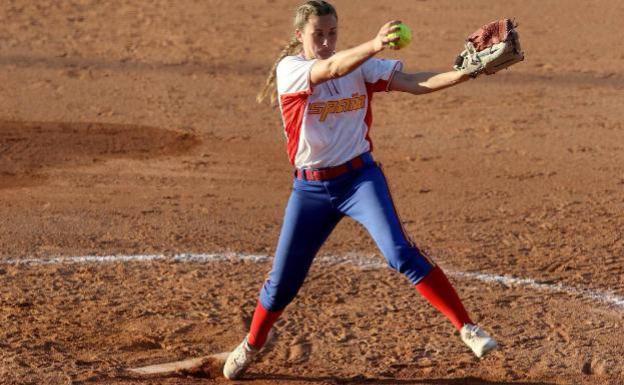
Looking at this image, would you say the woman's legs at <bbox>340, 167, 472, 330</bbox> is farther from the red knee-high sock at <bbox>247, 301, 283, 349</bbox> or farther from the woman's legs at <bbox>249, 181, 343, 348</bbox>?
the red knee-high sock at <bbox>247, 301, 283, 349</bbox>

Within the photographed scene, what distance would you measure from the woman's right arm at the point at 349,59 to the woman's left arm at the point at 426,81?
15.9 inches

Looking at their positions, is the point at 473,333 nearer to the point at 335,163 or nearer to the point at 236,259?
the point at 335,163

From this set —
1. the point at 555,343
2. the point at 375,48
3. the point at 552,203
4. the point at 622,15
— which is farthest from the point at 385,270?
the point at 622,15

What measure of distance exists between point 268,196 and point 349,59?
403 centimetres

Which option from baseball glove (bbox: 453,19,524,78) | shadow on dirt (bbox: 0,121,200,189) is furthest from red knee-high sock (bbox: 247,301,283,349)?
shadow on dirt (bbox: 0,121,200,189)

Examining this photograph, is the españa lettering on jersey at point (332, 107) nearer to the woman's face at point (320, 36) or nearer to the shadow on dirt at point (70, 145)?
the woman's face at point (320, 36)

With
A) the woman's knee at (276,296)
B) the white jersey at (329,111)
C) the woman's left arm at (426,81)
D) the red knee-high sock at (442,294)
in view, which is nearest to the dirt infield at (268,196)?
the woman's knee at (276,296)

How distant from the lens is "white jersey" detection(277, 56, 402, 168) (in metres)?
5.12

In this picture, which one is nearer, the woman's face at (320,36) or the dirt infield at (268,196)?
the woman's face at (320,36)

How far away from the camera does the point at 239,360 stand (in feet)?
18.0

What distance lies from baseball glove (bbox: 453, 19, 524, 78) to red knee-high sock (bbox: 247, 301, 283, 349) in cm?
144

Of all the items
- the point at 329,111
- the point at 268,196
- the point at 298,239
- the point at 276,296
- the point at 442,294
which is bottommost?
the point at 268,196

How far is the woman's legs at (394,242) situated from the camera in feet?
16.5

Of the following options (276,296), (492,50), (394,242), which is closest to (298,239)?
(276,296)
